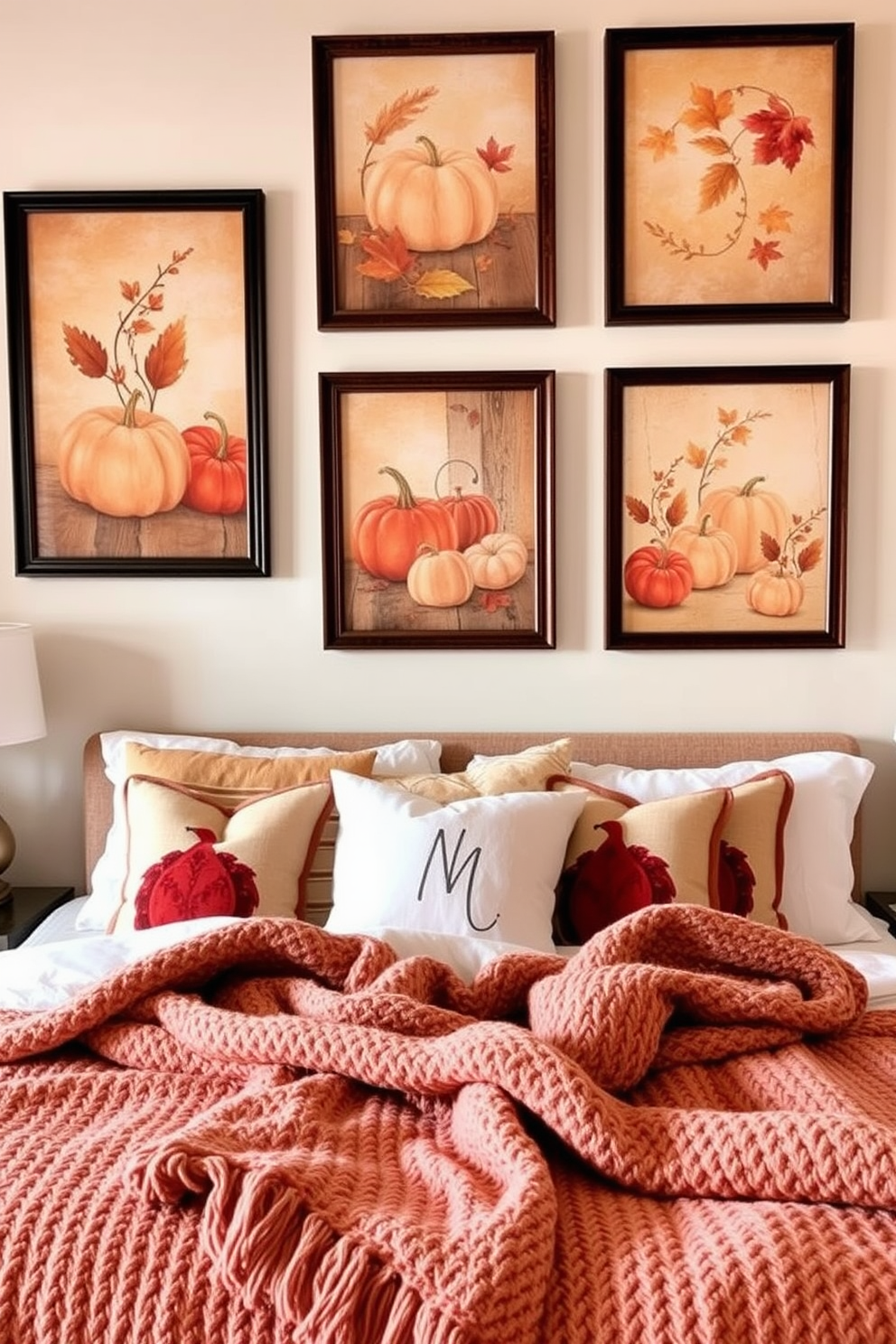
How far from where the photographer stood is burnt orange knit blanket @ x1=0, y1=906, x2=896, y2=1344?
1121 mm

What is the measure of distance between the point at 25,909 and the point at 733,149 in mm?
2393

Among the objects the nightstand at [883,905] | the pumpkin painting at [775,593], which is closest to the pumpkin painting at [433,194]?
the pumpkin painting at [775,593]

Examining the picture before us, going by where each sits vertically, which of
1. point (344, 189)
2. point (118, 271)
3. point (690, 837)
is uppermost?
point (344, 189)

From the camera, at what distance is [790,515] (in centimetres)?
280

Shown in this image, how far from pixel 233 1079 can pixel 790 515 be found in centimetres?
191

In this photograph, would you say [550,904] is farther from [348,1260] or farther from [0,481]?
[0,481]

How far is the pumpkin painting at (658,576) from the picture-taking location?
2.82 m

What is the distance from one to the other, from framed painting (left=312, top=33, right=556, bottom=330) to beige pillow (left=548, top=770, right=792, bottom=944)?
3.93 feet

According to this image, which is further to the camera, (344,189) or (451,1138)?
(344,189)

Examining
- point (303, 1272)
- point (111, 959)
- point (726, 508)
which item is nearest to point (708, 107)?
point (726, 508)

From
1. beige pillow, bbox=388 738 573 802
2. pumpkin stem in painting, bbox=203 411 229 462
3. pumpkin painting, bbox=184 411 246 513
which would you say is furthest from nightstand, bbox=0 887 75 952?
pumpkin stem in painting, bbox=203 411 229 462

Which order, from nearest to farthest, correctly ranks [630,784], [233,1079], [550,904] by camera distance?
1. [233,1079]
2. [550,904]
3. [630,784]

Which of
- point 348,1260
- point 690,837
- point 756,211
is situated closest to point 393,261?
point 756,211

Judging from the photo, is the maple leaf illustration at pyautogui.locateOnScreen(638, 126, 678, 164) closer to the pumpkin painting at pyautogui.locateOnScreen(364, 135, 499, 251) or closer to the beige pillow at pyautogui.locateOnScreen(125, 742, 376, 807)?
the pumpkin painting at pyautogui.locateOnScreen(364, 135, 499, 251)
